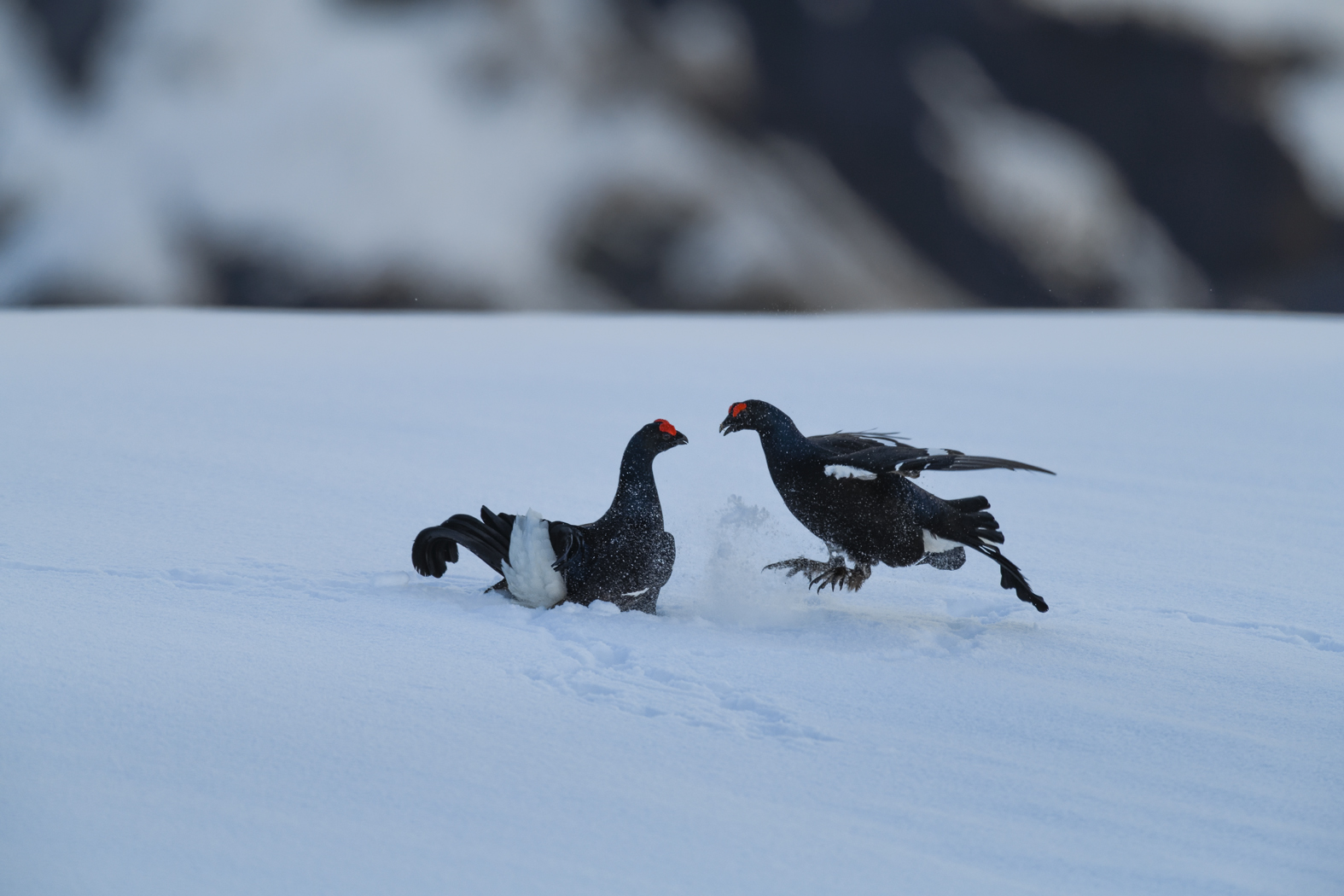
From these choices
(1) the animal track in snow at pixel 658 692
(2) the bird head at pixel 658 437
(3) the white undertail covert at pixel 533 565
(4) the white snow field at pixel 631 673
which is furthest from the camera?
(2) the bird head at pixel 658 437

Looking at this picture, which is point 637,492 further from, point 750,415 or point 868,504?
point 868,504

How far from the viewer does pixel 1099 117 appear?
13.5 m

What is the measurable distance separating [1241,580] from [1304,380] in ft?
13.8

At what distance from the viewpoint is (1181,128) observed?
13.6m

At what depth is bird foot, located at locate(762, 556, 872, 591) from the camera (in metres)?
3.50

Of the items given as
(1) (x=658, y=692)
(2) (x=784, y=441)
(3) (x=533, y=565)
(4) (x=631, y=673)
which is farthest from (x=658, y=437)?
(1) (x=658, y=692)

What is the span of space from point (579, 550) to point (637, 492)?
0.25 metres

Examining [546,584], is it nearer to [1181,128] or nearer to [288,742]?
[288,742]

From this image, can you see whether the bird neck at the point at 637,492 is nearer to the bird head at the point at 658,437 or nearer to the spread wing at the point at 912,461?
the bird head at the point at 658,437

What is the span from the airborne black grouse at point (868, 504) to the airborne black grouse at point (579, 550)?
13.6 inches

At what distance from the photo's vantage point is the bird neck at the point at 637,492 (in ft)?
10.8

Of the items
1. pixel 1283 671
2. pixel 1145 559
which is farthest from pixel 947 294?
pixel 1283 671

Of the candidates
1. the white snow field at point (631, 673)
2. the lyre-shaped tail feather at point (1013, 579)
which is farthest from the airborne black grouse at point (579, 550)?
the lyre-shaped tail feather at point (1013, 579)

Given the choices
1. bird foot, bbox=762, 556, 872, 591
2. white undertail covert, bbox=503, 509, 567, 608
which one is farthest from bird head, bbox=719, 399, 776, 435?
white undertail covert, bbox=503, 509, 567, 608
